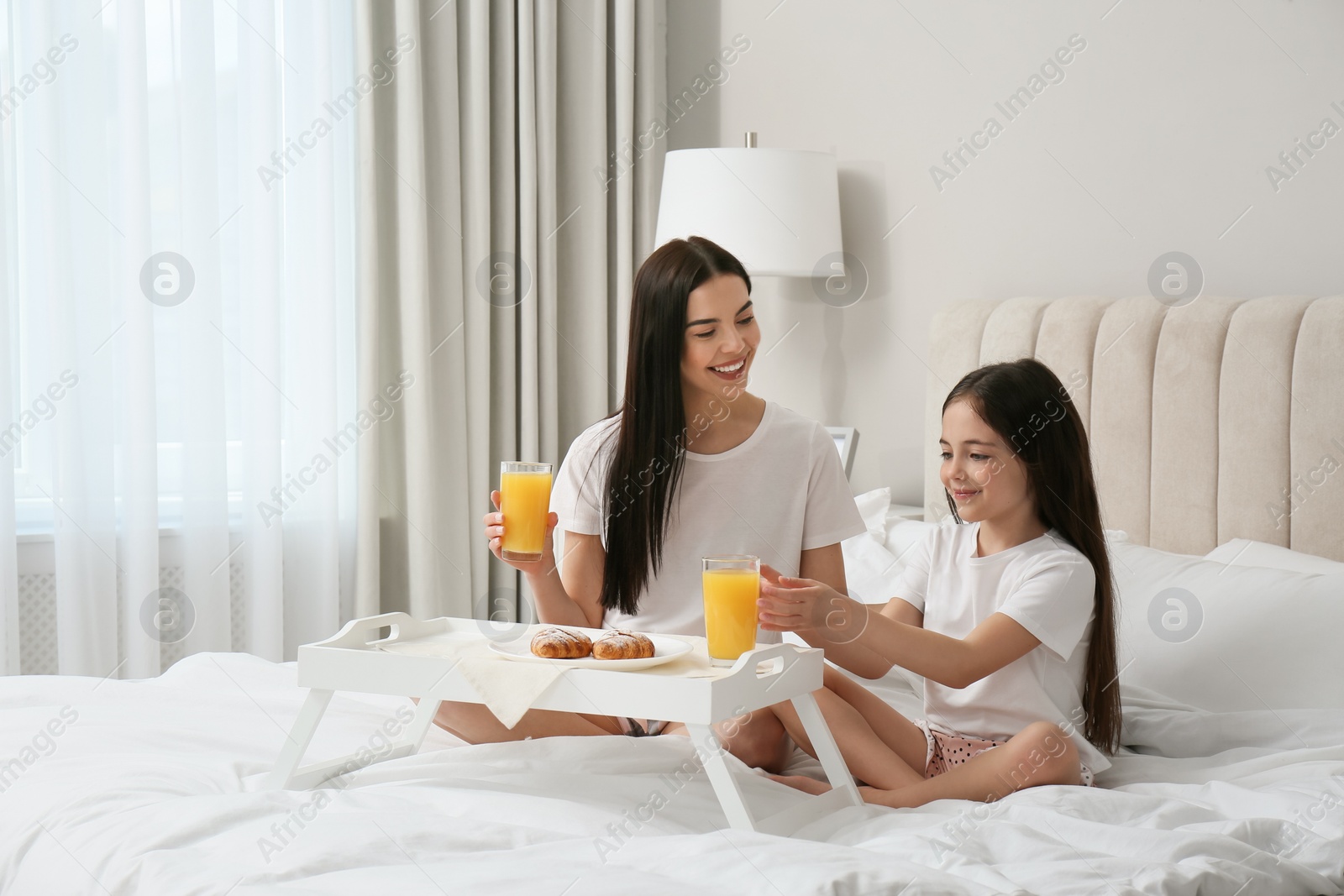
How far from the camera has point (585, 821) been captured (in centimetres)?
127

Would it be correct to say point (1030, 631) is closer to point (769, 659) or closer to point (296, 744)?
point (769, 659)

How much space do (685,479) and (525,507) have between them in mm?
331

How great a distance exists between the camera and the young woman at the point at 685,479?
6.04 feet

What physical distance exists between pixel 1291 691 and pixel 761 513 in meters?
0.78

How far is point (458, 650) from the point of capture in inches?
58.6

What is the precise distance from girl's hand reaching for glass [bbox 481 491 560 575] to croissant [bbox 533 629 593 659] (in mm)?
191

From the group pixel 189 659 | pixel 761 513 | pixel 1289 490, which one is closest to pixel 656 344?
pixel 761 513

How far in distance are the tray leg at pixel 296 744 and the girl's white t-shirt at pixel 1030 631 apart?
0.83 m

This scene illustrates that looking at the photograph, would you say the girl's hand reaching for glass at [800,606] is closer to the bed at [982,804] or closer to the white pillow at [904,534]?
the bed at [982,804]

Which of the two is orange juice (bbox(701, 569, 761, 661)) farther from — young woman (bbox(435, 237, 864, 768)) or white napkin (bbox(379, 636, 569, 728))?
young woman (bbox(435, 237, 864, 768))

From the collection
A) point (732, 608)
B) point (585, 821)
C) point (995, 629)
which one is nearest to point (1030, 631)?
point (995, 629)

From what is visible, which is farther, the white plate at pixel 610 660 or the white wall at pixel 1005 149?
the white wall at pixel 1005 149

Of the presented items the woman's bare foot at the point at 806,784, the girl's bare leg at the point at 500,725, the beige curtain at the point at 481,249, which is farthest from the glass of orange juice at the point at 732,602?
the beige curtain at the point at 481,249

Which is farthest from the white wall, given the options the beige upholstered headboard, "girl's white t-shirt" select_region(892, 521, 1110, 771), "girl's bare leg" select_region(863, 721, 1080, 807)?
"girl's bare leg" select_region(863, 721, 1080, 807)
